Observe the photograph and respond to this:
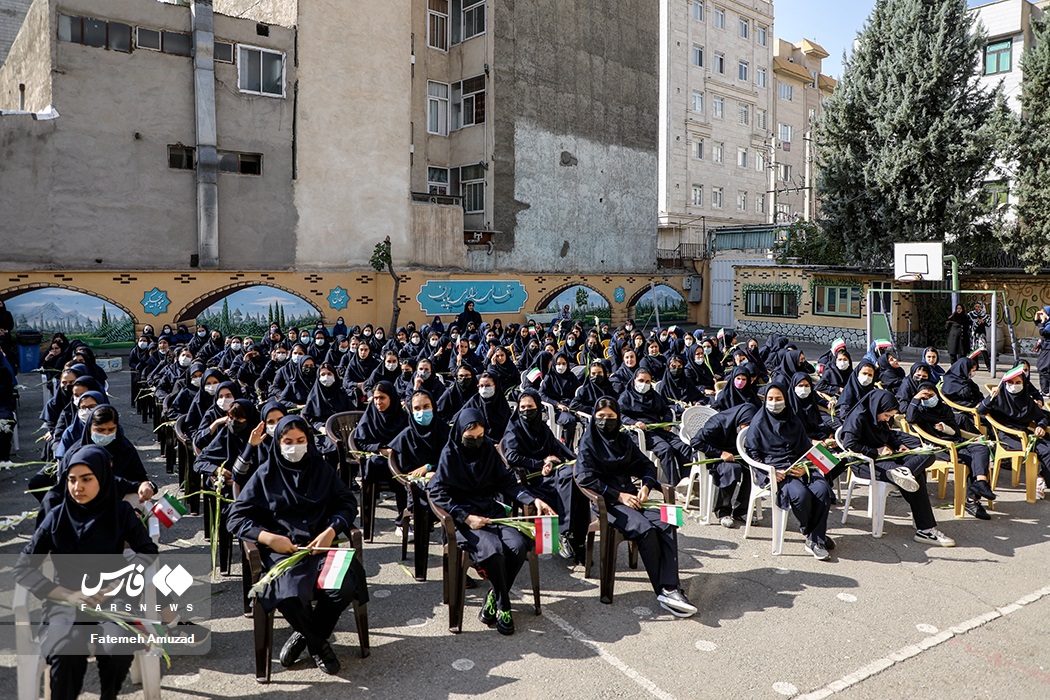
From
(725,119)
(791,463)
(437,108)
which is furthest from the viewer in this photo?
(725,119)

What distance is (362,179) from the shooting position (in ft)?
75.6

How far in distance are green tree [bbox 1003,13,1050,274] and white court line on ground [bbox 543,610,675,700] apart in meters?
19.9

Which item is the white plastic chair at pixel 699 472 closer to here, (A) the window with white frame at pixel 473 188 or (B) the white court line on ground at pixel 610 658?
(B) the white court line on ground at pixel 610 658

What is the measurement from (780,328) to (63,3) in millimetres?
23118

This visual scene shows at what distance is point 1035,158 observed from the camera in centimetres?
2000

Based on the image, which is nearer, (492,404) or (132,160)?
(492,404)

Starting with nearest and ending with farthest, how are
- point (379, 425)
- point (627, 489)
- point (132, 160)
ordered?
point (627, 489) → point (379, 425) → point (132, 160)

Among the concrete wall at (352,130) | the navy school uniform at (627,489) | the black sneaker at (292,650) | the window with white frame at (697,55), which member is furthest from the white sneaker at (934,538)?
the window with white frame at (697,55)

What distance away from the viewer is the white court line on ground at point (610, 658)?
4184 mm

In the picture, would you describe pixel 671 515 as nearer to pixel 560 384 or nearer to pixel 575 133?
pixel 560 384

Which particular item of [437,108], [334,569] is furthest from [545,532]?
[437,108]

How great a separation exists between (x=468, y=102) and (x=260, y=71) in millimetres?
7748

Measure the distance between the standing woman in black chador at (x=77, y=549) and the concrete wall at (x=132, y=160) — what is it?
1730cm

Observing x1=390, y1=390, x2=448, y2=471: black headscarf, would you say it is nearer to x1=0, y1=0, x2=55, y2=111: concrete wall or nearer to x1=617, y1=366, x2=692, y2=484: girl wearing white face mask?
x1=617, y1=366, x2=692, y2=484: girl wearing white face mask
